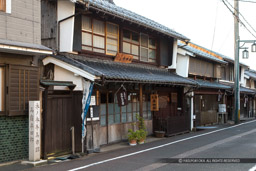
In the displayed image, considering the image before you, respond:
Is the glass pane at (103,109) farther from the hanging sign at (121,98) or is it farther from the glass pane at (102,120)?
the hanging sign at (121,98)

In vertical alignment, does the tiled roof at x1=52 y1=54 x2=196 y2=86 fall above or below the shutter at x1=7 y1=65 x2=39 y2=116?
above

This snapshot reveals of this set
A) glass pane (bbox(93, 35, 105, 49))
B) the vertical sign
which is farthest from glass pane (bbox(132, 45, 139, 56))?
the vertical sign

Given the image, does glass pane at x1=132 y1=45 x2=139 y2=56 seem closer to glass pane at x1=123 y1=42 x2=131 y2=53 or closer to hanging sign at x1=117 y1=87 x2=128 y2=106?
glass pane at x1=123 y1=42 x2=131 y2=53

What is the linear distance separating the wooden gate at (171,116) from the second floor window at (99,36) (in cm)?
523

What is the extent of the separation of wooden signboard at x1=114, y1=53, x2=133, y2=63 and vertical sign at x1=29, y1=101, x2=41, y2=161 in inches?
247

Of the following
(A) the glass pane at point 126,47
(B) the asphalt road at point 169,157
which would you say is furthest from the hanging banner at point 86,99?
(A) the glass pane at point 126,47

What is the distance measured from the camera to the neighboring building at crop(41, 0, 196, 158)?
39.5 feet

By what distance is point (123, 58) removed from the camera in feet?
53.2

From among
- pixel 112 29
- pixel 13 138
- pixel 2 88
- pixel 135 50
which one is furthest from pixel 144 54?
pixel 13 138

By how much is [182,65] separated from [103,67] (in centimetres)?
957

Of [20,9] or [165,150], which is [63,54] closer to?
[20,9]

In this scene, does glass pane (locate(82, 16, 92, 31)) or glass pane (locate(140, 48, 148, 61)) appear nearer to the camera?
glass pane (locate(82, 16, 92, 31))

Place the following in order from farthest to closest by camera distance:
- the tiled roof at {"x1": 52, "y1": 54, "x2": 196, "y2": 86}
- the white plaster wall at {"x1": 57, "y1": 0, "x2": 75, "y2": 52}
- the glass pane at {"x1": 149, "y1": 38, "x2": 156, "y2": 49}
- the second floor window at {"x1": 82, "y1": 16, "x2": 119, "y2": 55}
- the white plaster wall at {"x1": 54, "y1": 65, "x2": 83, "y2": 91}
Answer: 1. the glass pane at {"x1": 149, "y1": 38, "x2": 156, "y2": 49}
2. the second floor window at {"x1": 82, "y1": 16, "x2": 119, "y2": 55}
3. the white plaster wall at {"x1": 57, "y1": 0, "x2": 75, "y2": 52}
4. the white plaster wall at {"x1": 54, "y1": 65, "x2": 83, "y2": 91}
5. the tiled roof at {"x1": 52, "y1": 54, "x2": 196, "y2": 86}

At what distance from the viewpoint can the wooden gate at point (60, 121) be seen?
10977mm
